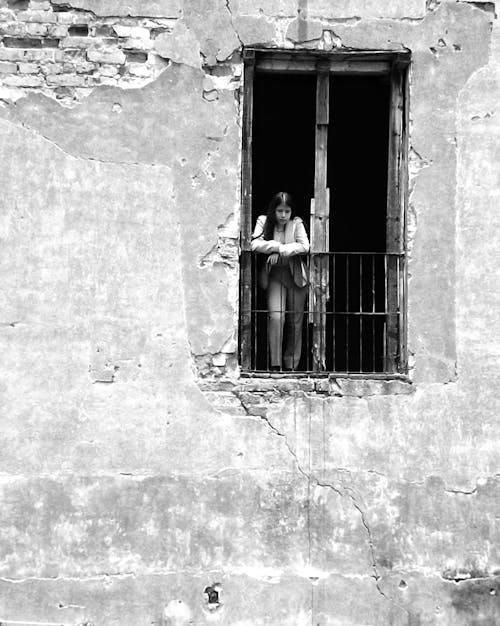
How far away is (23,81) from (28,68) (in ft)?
0.30

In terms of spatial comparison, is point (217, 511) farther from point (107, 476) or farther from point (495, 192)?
point (495, 192)

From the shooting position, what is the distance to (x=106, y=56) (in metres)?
6.23

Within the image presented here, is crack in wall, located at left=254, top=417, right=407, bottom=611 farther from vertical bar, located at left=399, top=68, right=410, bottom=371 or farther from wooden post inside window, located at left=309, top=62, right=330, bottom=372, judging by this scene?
vertical bar, located at left=399, top=68, right=410, bottom=371

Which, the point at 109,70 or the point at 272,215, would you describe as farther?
the point at 272,215

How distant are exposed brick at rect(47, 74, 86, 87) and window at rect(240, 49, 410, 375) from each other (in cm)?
108

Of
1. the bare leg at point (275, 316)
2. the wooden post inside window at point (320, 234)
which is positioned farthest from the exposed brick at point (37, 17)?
the bare leg at point (275, 316)

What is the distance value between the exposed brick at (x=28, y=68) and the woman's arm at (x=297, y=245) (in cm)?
193

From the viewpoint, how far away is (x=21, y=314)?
6.09m

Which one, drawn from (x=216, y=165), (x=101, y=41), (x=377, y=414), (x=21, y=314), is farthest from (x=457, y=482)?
(x=101, y=41)

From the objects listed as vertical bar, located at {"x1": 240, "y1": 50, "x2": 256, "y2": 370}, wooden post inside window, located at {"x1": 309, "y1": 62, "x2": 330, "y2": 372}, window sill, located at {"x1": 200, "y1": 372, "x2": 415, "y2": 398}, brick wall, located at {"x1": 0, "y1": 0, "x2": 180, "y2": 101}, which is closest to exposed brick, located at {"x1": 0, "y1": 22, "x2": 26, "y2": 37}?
brick wall, located at {"x1": 0, "y1": 0, "x2": 180, "y2": 101}

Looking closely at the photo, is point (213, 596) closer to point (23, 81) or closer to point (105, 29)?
point (23, 81)

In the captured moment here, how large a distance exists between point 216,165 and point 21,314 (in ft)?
5.10

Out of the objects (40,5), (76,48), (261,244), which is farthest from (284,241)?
(40,5)

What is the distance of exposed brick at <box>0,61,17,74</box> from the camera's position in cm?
620
